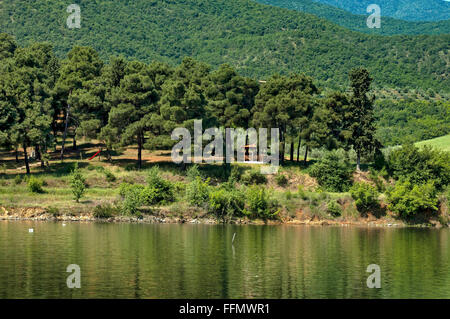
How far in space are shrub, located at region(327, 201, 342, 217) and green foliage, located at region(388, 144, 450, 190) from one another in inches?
451

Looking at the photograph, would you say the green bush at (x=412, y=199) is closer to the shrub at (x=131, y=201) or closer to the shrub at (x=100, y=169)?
the shrub at (x=131, y=201)

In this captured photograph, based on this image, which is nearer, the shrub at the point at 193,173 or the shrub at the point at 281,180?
the shrub at the point at 193,173

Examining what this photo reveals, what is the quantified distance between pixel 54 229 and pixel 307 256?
26445mm

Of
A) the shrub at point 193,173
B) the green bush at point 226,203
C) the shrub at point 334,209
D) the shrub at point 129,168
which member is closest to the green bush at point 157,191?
the shrub at point 193,173

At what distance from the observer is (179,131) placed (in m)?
86.8

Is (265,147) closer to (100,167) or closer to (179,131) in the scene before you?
(179,131)

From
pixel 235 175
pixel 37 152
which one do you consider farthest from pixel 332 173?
pixel 37 152

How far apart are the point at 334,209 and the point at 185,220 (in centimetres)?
1818

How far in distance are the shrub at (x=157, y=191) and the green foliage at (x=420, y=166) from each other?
30663 mm

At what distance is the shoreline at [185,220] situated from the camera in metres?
75.4

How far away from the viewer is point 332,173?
87688 mm

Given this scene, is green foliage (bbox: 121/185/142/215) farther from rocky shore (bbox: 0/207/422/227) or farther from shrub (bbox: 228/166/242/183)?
shrub (bbox: 228/166/242/183)

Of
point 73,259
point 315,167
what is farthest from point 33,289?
point 315,167
